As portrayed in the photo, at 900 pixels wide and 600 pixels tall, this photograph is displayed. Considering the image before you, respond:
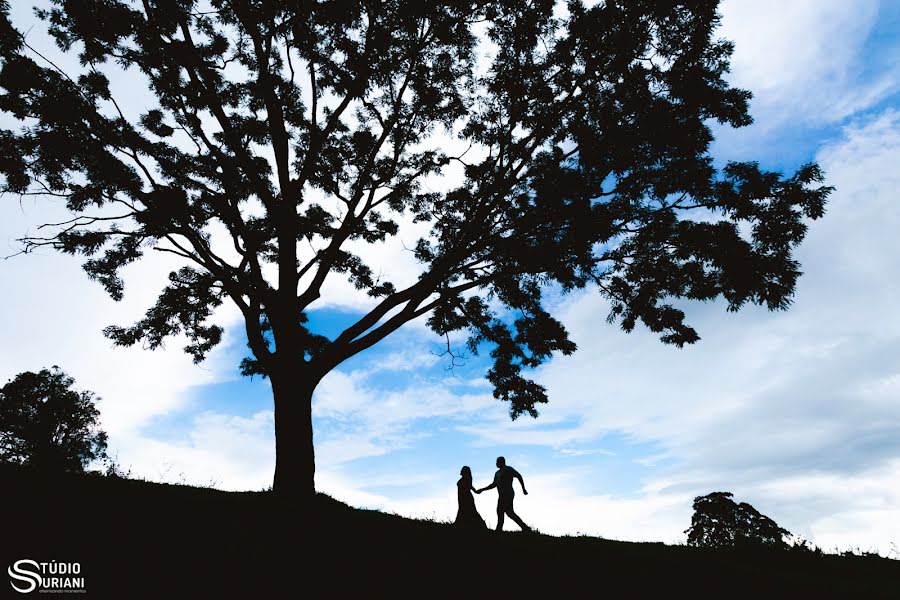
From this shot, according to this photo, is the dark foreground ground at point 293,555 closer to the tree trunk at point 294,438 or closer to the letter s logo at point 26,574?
the letter s logo at point 26,574

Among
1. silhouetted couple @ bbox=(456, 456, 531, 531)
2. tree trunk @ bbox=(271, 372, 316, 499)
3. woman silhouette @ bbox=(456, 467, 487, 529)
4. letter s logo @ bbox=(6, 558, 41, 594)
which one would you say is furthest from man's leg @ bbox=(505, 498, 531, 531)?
letter s logo @ bbox=(6, 558, 41, 594)

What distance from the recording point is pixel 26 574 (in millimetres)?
5070

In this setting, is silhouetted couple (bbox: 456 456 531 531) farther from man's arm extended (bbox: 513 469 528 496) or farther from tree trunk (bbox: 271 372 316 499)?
tree trunk (bbox: 271 372 316 499)

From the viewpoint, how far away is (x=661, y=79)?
9.90m

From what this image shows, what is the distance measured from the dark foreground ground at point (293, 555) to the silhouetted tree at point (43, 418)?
33160mm

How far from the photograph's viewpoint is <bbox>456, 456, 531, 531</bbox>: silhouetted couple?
1108 cm

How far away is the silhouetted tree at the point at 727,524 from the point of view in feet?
89.0

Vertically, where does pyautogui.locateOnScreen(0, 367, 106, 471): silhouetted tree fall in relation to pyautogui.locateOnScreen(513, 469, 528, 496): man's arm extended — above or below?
above

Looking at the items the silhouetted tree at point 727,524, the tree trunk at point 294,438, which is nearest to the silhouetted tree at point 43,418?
the tree trunk at point 294,438

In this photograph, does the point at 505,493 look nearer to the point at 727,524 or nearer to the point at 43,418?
the point at 727,524

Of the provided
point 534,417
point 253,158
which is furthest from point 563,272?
point 253,158

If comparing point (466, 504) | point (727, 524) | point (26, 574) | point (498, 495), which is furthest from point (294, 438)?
point (727, 524)

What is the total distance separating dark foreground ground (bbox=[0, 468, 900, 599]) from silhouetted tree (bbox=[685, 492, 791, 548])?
66.0ft

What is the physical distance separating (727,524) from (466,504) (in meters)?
24.5
